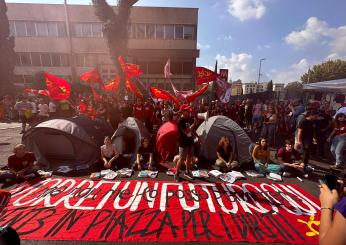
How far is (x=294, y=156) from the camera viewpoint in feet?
22.9

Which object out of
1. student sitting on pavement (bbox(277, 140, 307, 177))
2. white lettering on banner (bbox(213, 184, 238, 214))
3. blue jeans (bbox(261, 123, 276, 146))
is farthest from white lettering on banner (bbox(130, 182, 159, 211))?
blue jeans (bbox(261, 123, 276, 146))

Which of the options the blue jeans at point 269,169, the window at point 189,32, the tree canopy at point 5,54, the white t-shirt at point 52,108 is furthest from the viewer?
the window at point 189,32

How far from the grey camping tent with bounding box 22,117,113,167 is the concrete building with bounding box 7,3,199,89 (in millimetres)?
20761

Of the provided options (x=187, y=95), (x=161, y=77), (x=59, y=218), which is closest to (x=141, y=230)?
(x=59, y=218)

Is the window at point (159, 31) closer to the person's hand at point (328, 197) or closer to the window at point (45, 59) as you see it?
the window at point (45, 59)

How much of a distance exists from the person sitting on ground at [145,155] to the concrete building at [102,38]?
2086 cm

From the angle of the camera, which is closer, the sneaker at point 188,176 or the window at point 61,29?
the sneaker at point 188,176

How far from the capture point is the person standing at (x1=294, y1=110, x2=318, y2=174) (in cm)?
601

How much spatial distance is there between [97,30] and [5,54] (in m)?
12.8

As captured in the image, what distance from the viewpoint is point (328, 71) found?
2047 inches

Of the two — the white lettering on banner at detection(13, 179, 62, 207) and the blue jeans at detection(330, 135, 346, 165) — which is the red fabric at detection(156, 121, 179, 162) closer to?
the white lettering on banner at detection(13, 179, 62, 207)

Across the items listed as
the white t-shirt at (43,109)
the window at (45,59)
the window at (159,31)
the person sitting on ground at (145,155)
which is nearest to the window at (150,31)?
the window at (159,31)

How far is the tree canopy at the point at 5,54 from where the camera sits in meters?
26.7

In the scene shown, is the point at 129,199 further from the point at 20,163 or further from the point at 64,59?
the point at 64,59
